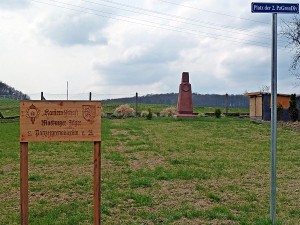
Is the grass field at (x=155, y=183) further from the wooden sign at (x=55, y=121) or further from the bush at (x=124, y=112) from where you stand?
the bush at (x=124, y=112)

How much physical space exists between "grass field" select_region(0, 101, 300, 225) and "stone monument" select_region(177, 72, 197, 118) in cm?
1476

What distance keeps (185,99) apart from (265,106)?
538cm

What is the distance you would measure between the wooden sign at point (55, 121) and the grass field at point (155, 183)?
4.30 feet

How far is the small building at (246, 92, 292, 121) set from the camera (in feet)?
92.3

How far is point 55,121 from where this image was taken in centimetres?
525

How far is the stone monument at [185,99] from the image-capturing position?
29.8 meters

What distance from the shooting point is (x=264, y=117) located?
92.2 feet

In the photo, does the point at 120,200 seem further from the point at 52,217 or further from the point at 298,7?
the point at 298,7

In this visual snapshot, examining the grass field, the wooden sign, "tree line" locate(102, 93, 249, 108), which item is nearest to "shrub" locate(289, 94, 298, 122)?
"tree line" locate(102, 93, 249, 108)

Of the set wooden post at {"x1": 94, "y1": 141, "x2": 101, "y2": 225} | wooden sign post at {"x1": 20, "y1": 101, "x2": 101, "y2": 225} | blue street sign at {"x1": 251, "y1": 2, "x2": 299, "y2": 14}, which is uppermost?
blue street sign at {"x1": 251, "y1": 2, "x2": 299, "y2": 14}

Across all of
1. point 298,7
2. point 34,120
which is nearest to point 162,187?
point 34,120

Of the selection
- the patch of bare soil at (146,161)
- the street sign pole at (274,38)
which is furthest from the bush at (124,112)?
the street sign pole at (274,38)

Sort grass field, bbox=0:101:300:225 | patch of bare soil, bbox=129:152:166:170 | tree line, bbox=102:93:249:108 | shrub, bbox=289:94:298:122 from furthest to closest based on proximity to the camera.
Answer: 1. tree line, bbox=102:93:249:108
2. shrub, bbox=289:94:298:122
3. patch of bare soil, bbox=129:152:166:170
4. grass field, bbox=0:101:300:225

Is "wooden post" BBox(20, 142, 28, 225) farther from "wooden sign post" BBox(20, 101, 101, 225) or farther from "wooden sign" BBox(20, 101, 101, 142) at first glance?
"wooden sign" BBox(20, 101, 101, 142)
